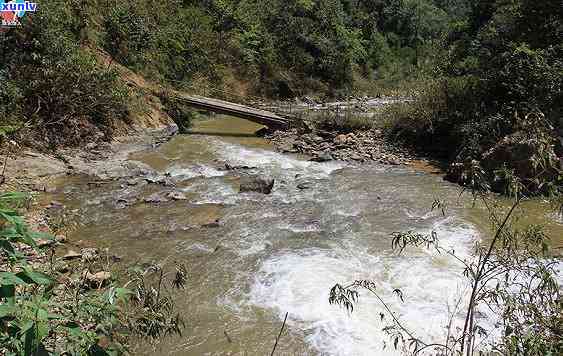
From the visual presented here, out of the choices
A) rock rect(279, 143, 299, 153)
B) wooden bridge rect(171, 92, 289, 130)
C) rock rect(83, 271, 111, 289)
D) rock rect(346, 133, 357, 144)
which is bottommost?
rock rect(83, 271, 111, 289)

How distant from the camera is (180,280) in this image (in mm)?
2648

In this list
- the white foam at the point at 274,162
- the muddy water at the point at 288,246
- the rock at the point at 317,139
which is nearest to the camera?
the muddy water at the point at 288,246

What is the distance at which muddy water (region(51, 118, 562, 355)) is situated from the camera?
4.74 m

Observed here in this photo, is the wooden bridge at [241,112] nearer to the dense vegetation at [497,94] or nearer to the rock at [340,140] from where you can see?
the rock at [340,140]

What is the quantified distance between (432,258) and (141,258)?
439 centimetres

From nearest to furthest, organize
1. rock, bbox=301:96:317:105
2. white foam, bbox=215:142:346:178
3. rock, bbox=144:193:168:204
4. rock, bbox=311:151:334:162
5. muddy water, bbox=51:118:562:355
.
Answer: muddy water, bbox=51:118:562:355, rock, bbox=144:193:168:204, white foam, bbox=215:142:346:178, rock, bbox=311:151:334:162, rock, bbox=301:96:317:105

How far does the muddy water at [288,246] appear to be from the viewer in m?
4.74

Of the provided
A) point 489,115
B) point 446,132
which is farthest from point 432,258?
point 446,132

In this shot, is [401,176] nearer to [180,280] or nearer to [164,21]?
[180,280]

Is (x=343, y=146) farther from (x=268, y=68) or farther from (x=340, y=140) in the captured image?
(x=268, y=68)

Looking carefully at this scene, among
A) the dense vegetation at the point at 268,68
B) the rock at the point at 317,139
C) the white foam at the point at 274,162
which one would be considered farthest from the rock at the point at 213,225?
the rock at the point at 317,139

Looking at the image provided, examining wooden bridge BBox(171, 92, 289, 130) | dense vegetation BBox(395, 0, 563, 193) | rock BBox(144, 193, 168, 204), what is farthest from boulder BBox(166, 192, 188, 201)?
A: wooden bridge BBox(171, 92, 289, 130)

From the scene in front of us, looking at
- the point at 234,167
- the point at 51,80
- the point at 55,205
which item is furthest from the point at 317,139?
the point at 55,205

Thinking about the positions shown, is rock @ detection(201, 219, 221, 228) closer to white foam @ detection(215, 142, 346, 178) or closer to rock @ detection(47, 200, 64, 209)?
rock @ detection(47, 200, 64, 209)
